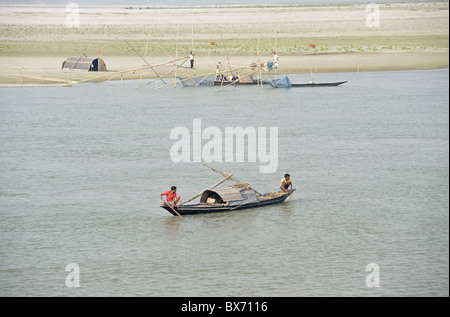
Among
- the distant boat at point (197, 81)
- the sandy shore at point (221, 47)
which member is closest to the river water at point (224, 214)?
the distant boat at point (197, 81)

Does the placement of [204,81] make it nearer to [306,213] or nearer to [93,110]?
[93,110]

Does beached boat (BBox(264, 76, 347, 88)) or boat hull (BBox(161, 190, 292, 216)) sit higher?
beached boat (BBox(264, 76, 347, 88))

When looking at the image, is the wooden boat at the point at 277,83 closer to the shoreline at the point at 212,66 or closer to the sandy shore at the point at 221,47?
the shoreline at the point at 212,66

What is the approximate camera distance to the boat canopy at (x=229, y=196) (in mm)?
25844

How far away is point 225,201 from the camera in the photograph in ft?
84.8

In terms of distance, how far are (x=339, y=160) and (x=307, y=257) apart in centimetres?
1291

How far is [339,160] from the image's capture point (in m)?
34.2

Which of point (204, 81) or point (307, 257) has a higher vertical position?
point (204, 81)

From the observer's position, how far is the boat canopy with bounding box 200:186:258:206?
25.8 m

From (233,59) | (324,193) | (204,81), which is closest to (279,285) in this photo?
(324,193)

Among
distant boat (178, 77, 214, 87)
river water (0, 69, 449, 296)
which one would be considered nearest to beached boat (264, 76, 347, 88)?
distant boat (178, 77, 214, 87)

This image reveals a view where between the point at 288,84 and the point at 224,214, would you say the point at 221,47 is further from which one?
the point at 224,214

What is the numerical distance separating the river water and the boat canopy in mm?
462

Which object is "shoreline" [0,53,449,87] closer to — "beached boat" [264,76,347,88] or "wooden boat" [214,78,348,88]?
"wooden boat" [214,78,348,88]
